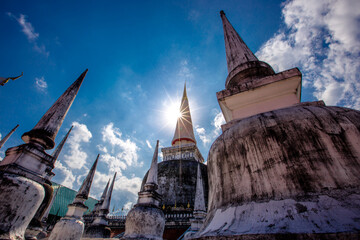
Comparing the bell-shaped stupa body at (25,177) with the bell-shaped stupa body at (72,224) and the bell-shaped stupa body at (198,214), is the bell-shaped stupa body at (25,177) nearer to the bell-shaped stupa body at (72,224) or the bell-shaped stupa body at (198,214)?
the bell-shaped stupa body at (72,224)

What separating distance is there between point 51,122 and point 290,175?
291 cm

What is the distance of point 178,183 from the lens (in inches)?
671

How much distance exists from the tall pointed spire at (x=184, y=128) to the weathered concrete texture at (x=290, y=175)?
2289 cm

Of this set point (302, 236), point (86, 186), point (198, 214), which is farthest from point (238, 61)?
point (86, 186)

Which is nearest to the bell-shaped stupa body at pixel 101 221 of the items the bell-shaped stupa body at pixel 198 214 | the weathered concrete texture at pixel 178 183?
the bell-shaped stupa body at pixel 198 214

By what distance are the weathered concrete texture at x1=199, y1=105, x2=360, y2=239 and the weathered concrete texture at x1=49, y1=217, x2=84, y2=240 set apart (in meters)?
4.18

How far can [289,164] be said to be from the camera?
1.26m

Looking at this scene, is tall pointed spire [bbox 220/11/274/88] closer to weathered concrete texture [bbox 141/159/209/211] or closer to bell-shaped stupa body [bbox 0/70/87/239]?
bell-shaped stupa body [bbox 0/70/87/239]

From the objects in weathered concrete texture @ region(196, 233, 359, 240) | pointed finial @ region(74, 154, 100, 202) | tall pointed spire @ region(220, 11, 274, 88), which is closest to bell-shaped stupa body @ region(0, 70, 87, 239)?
weathered concrete texture @ region(196, 233, 359, 240)

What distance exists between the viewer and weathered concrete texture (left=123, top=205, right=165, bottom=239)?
3656 mm

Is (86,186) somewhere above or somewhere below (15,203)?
above

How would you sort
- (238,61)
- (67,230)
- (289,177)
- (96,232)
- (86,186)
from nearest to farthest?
1. (289,177)
2. (238,61)
3. (67,230)
4. (86,186)
5. (96,232)

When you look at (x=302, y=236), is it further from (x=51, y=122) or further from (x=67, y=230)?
(x=67, y=230)

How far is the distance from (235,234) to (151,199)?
146 inches
